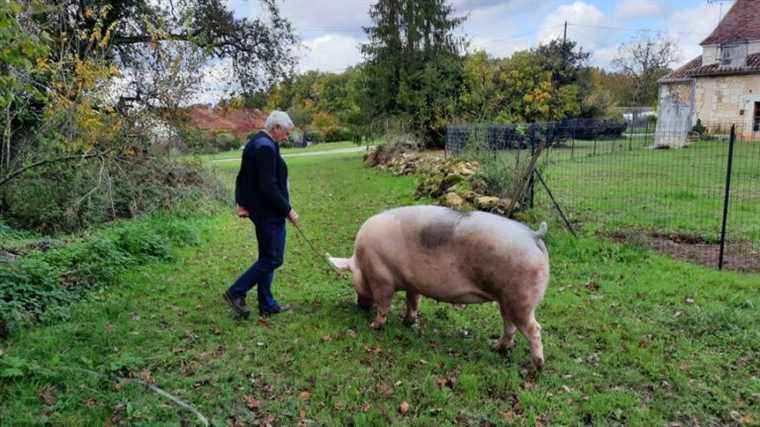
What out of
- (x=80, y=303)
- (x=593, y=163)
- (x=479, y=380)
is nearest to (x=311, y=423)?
(x=479, y=380)

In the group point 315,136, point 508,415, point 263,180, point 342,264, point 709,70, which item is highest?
point 709,70

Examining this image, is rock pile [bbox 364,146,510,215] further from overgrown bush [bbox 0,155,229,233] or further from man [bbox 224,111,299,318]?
overgrown bush [bbox 0,155,229,233]

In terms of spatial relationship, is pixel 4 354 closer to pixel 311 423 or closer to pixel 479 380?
pixel 311 423

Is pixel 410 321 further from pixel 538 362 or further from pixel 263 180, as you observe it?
pixel 263 180

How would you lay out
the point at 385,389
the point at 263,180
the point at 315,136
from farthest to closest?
the point at 315,136
the point at 263,180
the point at 385,389

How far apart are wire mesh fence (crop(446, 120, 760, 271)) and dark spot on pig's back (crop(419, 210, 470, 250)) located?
15.4 ft

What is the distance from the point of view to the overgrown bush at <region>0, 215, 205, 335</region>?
17.1 feet

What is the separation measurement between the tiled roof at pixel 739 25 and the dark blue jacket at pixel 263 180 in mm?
36509

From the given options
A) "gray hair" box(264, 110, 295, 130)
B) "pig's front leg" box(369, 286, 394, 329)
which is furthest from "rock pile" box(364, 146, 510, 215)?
"gray hair" box(264, 110, 295, 130)

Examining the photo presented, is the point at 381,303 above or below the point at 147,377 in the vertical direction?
above

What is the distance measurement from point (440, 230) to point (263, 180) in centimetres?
186

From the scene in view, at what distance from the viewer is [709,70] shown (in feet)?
106

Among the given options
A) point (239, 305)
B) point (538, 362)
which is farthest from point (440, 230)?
point (239, 305)

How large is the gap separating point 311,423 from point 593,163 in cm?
1306
